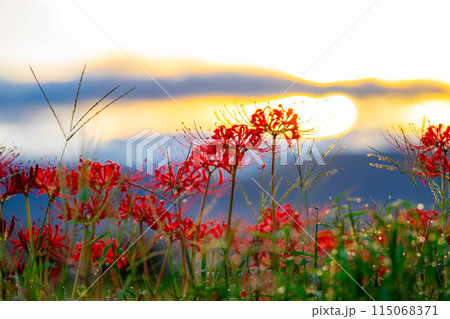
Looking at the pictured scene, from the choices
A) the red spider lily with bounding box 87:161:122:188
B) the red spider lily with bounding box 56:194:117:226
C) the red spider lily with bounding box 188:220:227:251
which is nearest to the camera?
the red spider lily with bounding box 56:194:117:226

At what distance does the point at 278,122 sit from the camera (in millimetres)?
2463

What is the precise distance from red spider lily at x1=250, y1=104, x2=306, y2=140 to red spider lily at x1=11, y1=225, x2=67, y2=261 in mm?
992

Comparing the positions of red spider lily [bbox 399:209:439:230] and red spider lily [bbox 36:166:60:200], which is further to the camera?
red spider lily [bbox 36:166:60:200]

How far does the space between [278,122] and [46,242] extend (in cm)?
115

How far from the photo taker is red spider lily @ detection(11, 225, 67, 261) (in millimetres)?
2195

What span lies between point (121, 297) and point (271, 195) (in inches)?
27.5

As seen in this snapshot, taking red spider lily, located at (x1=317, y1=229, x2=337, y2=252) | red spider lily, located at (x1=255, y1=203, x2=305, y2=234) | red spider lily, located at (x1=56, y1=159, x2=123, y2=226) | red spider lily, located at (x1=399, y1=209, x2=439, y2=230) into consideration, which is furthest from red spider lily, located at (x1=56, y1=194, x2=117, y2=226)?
red spider lily, located at (x1=399, y1=209, x2=439, y2=230)

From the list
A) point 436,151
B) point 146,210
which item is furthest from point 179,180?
point 436,151

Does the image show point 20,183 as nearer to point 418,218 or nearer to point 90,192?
point 90,192

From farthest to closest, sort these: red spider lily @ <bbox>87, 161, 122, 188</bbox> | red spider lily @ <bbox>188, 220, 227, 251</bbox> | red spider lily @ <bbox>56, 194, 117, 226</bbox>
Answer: red spider lily @ <bbox>188, 220, 227, 251</bbox>
red spider lily @ <bbox>87, 161, 122, 188</bbox>
red spider lily @ <bbox>56, 194, 117, 226</bbox>

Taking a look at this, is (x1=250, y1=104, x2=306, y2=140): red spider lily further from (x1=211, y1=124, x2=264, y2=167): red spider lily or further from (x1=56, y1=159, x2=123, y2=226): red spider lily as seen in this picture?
(x1=56, y1=159, x2=123, y2=226): red spider lily

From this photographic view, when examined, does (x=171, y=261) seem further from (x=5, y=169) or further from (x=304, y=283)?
(x=5, y=169)

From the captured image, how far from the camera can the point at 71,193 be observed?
219 centimetres

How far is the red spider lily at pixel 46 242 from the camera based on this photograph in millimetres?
2195
